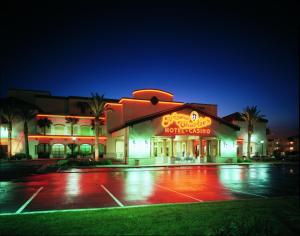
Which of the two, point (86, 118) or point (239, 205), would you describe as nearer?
point (239, 205)

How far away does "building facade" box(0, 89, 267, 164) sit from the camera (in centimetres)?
3894

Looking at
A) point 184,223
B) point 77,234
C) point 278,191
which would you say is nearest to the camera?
point 77,234

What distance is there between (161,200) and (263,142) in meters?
53.0

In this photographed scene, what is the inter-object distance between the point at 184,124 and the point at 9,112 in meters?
29.6

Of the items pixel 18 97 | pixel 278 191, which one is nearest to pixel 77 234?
pixel 278 191

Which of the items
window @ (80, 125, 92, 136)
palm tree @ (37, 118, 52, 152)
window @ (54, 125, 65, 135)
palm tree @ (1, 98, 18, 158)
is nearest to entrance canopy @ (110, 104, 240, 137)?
window @ (80, 125, 92, 136)

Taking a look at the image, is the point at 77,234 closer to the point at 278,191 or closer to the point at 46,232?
the point at 46,232

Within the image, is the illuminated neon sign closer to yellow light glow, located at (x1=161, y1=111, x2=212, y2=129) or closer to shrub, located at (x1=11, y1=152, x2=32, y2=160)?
yellow light glow, located at (x1=161, y1=111, x2=212, y2=129)

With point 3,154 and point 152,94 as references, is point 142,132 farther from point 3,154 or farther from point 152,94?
point 3,154

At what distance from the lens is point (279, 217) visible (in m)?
9.00

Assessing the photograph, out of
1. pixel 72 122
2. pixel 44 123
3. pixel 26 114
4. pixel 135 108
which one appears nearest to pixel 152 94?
pixel 135 108

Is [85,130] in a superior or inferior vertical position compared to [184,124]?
inferior

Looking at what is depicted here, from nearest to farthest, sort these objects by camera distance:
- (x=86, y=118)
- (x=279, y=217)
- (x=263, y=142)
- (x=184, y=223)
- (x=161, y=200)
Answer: (x=184, y=223) < (x=279, y=217) < (x=161, y=200) < (x=86, y=118) < (x=263, y=142)

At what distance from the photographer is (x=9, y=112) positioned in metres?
48.4
